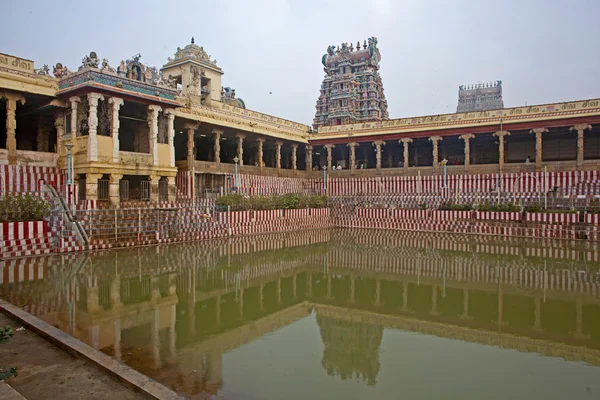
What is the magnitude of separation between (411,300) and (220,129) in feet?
58.9

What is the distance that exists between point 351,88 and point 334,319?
34.5 meters

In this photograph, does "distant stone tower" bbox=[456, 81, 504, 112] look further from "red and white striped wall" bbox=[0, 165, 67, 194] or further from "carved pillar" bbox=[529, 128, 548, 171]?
"red and white striped wall" bbox=[0, 165, 67, 194]

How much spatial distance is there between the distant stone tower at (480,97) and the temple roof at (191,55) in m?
38.4

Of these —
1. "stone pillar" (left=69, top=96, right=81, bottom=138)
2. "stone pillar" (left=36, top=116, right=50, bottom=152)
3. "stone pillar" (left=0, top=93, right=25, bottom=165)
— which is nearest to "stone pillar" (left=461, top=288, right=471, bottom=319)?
"stone pillar" (left=69, top=96, right=81, bottom=138)

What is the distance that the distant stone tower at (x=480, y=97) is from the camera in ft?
177

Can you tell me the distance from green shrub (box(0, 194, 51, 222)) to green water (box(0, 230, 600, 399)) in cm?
150

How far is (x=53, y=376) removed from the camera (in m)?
4.28

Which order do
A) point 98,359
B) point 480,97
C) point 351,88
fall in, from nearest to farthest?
point 98,359, point 351,88, point 480,97

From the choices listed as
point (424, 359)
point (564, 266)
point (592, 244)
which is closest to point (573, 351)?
point (424, 359)

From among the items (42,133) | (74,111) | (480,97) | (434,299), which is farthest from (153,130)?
(480,97)

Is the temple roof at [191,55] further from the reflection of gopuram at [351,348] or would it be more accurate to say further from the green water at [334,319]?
the reflection of gopuram at [351,348]

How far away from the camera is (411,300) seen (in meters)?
7.98

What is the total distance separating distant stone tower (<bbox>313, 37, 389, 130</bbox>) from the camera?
38688mm

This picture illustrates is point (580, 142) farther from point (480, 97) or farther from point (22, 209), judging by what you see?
point (480, 97)
